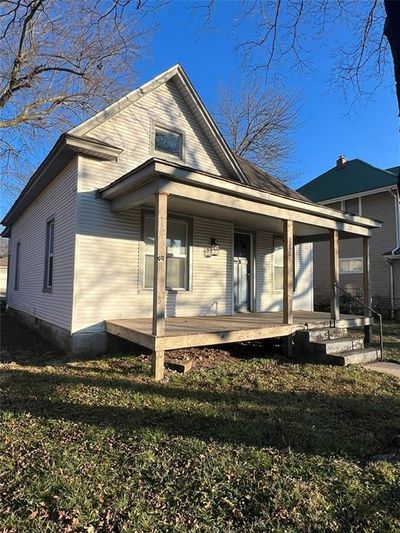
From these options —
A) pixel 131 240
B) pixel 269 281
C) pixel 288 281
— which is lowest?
pixel 288 281

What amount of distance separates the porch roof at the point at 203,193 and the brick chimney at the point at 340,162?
14985mm

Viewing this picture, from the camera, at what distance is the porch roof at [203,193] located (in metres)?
5.93

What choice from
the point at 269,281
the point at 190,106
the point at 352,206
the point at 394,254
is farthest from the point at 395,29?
the point at 352,206

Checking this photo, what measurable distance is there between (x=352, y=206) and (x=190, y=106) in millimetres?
12887

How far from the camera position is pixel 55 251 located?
355 inches

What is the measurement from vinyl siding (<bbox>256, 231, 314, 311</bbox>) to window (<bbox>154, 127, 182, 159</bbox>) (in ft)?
11.9

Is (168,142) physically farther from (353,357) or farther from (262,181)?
(353,357)

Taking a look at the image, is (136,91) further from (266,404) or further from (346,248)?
(346,248)

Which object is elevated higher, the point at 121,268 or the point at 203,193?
the point at 203,193

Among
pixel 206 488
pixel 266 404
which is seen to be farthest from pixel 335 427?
pixel 206 488

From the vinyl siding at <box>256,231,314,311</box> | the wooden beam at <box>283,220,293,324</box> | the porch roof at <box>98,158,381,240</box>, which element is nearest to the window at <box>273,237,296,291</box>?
the vinyl siding at <box>256,231,314,311</box>

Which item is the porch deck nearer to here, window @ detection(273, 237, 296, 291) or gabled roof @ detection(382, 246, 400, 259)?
window @ detection(273, 237, 296, 291)

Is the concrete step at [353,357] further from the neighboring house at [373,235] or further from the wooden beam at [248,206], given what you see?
the neighboring house at [373,235]

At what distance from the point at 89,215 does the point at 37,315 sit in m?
4.52
